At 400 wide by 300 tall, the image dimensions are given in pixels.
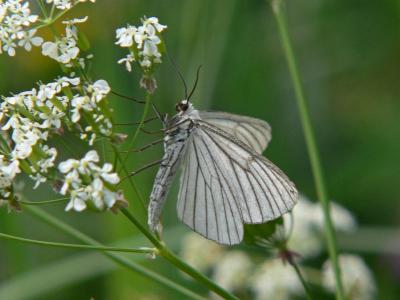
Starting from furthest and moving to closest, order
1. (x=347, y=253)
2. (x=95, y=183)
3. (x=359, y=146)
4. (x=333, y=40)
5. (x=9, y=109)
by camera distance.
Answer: (x=333, y=40) → (x=359, y=146) → (x=347, y=253) → (x=9, y=109) → (x=95, y=183)

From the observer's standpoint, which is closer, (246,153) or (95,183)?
(95,183)

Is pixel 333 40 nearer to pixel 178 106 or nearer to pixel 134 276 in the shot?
pixel 134 276

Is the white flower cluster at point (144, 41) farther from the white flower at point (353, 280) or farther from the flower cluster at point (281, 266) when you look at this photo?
the white flower at point (353, 280)

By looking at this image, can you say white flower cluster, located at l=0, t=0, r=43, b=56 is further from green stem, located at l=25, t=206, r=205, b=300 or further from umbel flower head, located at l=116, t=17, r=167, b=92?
green stem, located at l=25, t=206, r=205, b=300

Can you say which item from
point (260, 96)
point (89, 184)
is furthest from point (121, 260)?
point (260, 96)

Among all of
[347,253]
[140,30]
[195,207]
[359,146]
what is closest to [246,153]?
[195,207]

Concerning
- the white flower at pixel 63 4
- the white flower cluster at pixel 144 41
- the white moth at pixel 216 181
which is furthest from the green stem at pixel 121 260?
the white flower at pixel 63 4

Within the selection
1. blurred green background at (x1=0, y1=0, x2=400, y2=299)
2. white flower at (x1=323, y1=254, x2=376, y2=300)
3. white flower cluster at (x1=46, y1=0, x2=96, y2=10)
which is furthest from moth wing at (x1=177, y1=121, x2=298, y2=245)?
blurred green background at (x1=0, y1=0, x2=400, y2=299)
